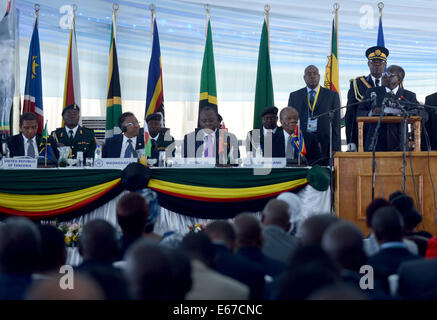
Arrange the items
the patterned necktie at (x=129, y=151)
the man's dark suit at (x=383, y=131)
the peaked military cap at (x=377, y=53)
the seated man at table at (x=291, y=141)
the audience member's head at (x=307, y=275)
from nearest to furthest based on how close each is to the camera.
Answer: the audience member's head at (x=307, y=275), the seated man at table at (x=291, y=141), the patterned necktie at (x=129, y=151), the man's dark suit at (x=383, y=131), the peaked military cap at (x=377, y=53)

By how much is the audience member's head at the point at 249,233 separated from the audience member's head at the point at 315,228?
21 cm

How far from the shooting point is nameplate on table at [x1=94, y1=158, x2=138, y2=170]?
559 cm

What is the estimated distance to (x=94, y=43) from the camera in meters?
8.61

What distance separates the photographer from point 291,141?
6.05 metres

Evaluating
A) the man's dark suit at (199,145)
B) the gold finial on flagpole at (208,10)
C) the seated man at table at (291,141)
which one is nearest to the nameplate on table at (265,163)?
the seated man at table at (291,141)

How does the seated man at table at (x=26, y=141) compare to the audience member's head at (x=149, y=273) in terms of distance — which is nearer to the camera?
the audience member's head at (x=149, y=273)

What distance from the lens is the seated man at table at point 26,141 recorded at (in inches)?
250

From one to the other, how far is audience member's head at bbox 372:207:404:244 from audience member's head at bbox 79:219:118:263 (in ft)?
4.39

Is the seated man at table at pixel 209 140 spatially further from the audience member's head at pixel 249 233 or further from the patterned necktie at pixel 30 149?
the audience member's head at pixel 249 233

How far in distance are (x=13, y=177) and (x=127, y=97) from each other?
3310 mm

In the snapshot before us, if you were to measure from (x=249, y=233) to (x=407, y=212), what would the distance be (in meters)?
1.50

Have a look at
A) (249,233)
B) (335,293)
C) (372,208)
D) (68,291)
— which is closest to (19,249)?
(68,291)

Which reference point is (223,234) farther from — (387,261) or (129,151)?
(129,151)

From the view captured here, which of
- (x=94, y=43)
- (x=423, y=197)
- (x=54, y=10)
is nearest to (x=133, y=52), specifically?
(x=94, y=43)
